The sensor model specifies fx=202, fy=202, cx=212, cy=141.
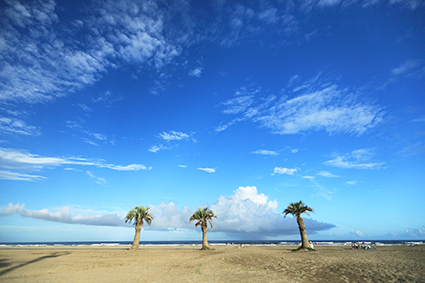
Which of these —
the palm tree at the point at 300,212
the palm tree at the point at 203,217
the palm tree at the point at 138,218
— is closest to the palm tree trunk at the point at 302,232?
the palm tree at the point at 300,212

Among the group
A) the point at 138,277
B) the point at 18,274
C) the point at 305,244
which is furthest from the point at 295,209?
the point at 18,274

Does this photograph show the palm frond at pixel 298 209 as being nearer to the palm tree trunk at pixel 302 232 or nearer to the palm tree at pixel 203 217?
the palm tree trunk at pixel 302 232

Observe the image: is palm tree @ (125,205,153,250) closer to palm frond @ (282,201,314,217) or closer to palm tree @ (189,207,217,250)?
palm tree @ (189,207,217,250)

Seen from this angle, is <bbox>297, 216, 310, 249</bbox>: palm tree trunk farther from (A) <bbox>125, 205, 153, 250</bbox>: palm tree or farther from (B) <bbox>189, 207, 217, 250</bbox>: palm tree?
(A) <bbox>125, 205, 153, 250</bbox>: palm tree

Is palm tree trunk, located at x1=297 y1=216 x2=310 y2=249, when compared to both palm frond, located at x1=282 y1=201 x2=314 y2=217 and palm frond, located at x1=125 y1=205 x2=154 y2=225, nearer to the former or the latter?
palm frond, located at x1=282 y1=201 x2=314 y2=217

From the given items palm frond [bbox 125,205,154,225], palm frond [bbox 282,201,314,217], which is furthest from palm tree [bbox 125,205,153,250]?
palm frond [bbox 282,201,314,217]

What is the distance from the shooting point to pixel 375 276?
13.9 meters

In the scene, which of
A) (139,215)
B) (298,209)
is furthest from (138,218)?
(298,209)

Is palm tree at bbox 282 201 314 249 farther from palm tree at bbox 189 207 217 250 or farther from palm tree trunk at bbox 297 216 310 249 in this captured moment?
palm tree at bbox 189 207 217 250

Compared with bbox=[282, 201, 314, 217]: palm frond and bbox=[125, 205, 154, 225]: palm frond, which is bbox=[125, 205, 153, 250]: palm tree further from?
bbox=[282, 201, 314, 217]: palm frond

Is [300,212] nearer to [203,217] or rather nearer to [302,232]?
[302,232]

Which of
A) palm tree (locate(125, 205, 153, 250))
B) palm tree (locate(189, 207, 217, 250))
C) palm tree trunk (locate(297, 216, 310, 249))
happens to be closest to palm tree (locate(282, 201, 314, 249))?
palm tree trunk (locate(297, 216, 310, 249))

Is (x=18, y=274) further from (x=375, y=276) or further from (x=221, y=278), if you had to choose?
(x=375, y=276)

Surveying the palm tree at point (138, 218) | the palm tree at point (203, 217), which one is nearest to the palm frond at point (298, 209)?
the palm tree at point (203, 217)
